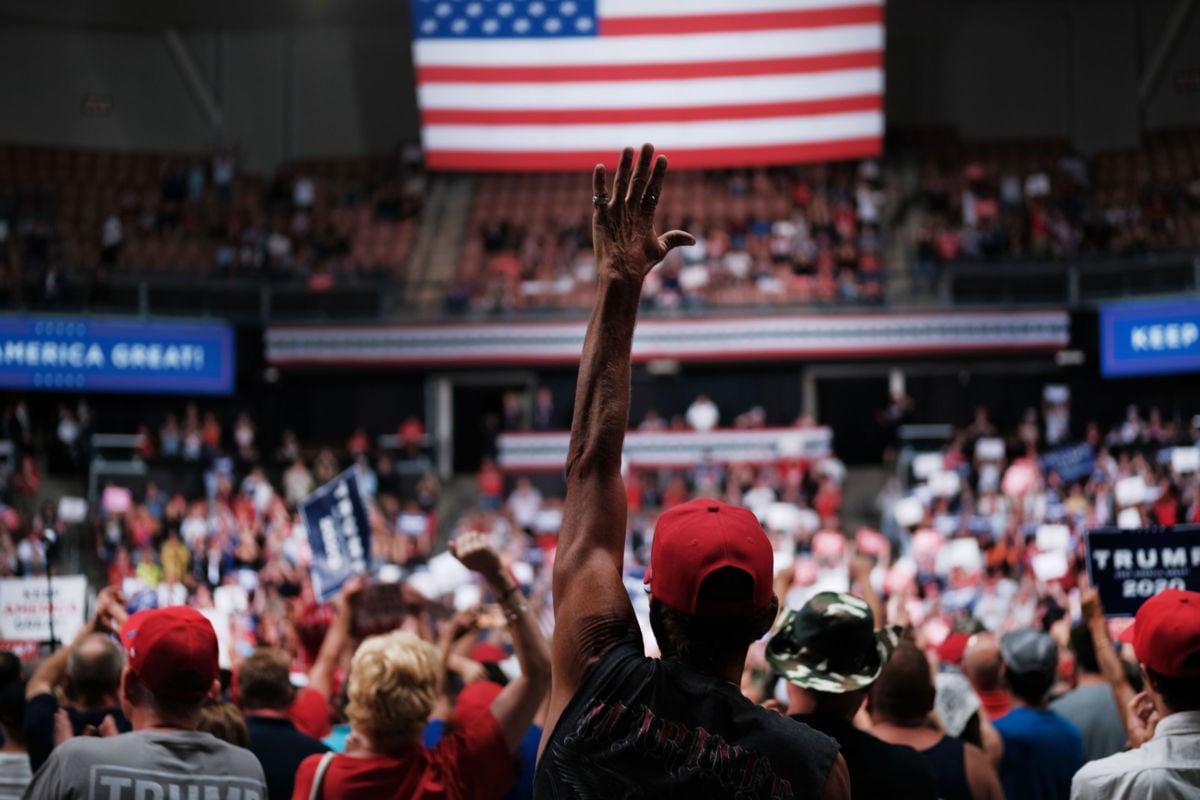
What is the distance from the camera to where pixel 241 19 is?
2955 cm

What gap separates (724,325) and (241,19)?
11662 millimetres

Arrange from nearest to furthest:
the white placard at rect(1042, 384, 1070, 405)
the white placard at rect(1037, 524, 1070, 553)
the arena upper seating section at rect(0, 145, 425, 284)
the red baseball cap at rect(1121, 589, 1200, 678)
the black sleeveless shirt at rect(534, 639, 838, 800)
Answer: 1. the black sleeveless shirt at rect(534, 639, 838, 800)
2. the red baseball cap at rect(1121, 589, 1200, 678)
3. the white placard at rect(1037, 524, 1070, 553)
4. the white placard at rect(1042, 384, 1070, 405)
5. the arena upper seating section at rect(0, 145, 425, 284)

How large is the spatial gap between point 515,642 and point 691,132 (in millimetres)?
24322

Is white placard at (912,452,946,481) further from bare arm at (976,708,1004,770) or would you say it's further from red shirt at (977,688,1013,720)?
bare arm at (976,708,1004,770)

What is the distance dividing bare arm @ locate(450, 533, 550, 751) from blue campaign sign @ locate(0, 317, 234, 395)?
77.5ft

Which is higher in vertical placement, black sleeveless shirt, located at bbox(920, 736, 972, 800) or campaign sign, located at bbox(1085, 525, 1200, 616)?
campaign sign, located at bbox(1085, 525, 1200, 616)

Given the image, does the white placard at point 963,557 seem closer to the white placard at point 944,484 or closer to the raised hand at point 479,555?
the white placard at point 944,484

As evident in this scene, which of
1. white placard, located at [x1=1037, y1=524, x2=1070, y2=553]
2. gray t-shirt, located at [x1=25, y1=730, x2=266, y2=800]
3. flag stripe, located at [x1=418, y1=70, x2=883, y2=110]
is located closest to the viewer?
gray t-shirt, located at [x1=25, y1=730, x2=266, y2=800]

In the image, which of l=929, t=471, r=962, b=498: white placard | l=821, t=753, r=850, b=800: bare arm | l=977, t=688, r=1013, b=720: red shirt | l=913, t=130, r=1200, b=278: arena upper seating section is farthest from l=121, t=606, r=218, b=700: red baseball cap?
l=913, t=130, r=1200, b=278: arena upper seating section

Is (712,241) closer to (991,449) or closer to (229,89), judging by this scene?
(991,449)

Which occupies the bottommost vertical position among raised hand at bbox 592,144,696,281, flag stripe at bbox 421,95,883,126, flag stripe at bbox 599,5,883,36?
raised hand at bbox 592,144,696,281

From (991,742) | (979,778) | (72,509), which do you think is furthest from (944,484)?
(979,778)

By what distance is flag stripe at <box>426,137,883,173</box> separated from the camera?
27172 mm

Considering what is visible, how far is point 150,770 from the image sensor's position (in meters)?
3.17
